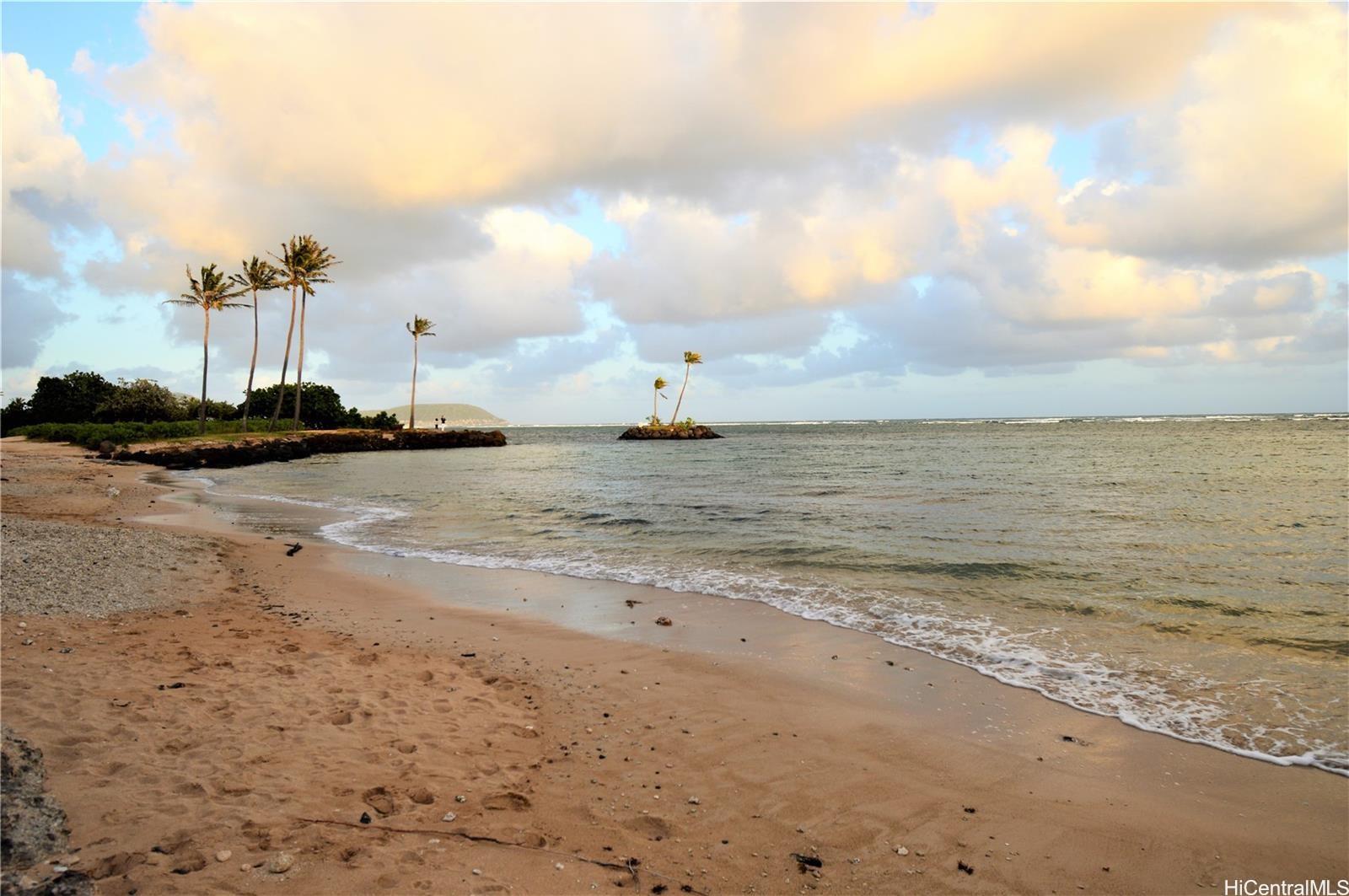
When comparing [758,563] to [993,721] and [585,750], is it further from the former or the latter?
[585,750]

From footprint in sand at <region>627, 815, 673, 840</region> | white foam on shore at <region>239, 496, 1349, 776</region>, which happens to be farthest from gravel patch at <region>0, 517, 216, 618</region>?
footprint in sand at <region>627, 815, 673, 840</region>

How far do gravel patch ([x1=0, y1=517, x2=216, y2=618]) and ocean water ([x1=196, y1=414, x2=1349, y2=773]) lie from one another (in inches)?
180

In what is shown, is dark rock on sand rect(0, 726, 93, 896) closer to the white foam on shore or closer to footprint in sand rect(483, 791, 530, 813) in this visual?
footprint in sand rect(483, 791, 530, 813)

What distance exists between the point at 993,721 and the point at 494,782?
4.95 meters

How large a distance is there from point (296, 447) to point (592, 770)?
64.3m

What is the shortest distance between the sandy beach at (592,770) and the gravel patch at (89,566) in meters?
0.15

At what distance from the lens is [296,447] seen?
197 ft

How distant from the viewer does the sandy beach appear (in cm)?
410

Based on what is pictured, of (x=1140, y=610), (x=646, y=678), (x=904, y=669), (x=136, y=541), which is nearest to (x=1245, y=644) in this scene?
(x=1140, y=610)

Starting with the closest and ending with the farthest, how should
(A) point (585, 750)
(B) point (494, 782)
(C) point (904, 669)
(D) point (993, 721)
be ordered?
1. (B) point (494, 782)
2. (A) point (585, 750)
3. (D) point (993, 721)
4. (C) point (904, 669)

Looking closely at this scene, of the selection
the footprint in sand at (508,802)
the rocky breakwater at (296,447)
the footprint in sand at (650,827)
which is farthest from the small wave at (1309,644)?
the rocky breakwater at (296,447)

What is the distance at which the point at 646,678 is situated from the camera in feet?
25.6

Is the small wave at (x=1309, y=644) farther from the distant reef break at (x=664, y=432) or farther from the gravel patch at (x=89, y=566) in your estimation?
the distant reef break at (x=664, y=432)

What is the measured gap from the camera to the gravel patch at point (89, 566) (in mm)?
9398
